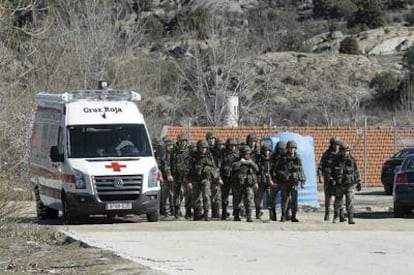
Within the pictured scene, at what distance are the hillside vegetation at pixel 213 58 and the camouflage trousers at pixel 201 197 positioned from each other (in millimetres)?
4052

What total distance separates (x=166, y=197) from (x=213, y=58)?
→ 110ft

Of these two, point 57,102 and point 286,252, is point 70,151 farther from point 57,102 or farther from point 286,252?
point 286,252

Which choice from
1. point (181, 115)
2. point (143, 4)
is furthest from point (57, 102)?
point (143, 4)

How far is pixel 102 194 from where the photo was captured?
20.6m

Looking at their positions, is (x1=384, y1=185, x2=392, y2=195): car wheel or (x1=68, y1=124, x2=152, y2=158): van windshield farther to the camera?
(x1=384, y1=185, x2=392, y2=195): car wheel

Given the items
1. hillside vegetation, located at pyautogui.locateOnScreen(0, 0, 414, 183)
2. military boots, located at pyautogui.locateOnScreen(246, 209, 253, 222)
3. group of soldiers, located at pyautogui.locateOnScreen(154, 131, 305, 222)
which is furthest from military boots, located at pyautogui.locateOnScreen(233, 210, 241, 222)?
hillside vegetation, located at pyautogui.locateOnScreen(0, 0, 414, 183)

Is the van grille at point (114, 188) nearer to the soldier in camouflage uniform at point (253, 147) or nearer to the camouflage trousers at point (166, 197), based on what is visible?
the camouflage trousers at point (166, 197)

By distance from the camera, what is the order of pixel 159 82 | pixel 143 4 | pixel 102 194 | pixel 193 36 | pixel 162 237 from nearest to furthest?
1. pixel 162 237
2. pixel 102 194
3. pixel 159 82
4. pixel 193 36
5. pixel 143 4

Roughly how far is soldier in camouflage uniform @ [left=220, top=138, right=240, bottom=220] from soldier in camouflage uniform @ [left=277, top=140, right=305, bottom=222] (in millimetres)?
1112

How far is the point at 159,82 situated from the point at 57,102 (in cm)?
3347

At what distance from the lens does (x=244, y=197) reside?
2161 cm

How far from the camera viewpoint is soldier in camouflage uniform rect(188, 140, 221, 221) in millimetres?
21859

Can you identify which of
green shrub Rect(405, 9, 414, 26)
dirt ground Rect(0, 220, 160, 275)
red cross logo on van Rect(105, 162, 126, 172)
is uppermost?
green shrub Rect(405, 9, 414, 26)

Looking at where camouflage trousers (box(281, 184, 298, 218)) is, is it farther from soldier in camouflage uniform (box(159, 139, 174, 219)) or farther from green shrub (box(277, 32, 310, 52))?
green shrub (box(277, 32, 310, 52))
